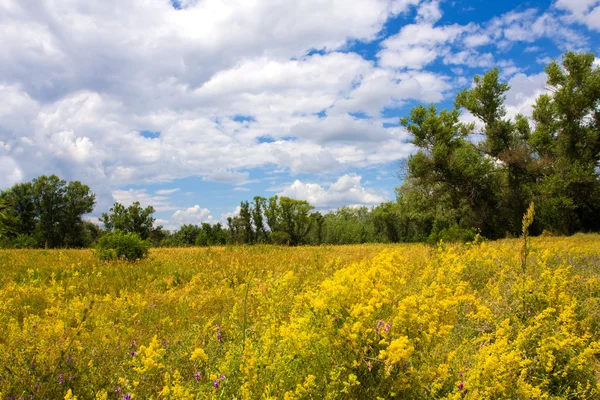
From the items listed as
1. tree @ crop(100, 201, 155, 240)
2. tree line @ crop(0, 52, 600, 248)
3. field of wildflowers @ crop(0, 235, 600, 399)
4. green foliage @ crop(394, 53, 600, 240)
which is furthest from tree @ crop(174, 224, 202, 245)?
field of wildflowers @ crop(0, 235, 600, 399)

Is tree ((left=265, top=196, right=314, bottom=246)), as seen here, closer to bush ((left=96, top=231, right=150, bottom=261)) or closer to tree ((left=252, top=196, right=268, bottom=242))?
tree ((left=252, top=196, right=268, bottom=242))

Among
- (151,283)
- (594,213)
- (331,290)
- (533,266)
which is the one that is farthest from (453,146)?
(331,290)

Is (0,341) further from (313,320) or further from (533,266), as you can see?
(533,266)

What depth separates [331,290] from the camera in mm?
2869

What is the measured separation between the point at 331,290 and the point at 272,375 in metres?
0.76

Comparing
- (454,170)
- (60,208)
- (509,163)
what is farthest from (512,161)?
(60,208)

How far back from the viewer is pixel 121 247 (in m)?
12.0

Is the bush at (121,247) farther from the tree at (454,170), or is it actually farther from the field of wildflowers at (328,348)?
the tree at (454,170)

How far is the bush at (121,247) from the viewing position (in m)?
11.7

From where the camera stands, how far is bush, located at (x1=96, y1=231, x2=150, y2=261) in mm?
11688

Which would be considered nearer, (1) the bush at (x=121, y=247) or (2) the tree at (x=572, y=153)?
(1) the bush at (x=121, y=247)

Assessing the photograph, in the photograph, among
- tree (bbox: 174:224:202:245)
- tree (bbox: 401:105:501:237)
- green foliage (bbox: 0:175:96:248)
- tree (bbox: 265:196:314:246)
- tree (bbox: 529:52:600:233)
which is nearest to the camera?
tree (bbox: 529:52:600:233)

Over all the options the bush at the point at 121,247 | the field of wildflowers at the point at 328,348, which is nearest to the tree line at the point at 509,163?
the bush at the point at 121,247

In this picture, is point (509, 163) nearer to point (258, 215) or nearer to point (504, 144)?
point (504, 144)
